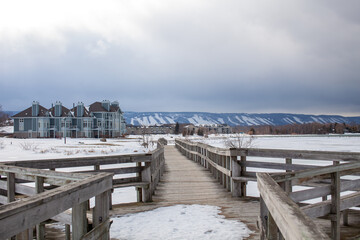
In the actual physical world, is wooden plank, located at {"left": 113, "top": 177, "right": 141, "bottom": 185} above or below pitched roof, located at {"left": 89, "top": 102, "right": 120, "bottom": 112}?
below

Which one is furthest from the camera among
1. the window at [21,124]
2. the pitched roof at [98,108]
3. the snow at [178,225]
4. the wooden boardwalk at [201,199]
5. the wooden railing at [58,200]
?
the pitched roof at [98,108]

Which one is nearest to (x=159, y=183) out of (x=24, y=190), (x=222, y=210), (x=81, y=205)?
(x=222, y=210)

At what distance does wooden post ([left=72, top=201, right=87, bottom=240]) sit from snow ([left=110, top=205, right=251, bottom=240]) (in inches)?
85.4

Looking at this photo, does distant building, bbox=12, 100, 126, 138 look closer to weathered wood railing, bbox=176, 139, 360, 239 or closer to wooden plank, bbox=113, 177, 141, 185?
wooden plank, bbox=113, 177, 141, 185

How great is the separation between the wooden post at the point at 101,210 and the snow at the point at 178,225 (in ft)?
5.62

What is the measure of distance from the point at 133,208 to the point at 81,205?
418 centimetres

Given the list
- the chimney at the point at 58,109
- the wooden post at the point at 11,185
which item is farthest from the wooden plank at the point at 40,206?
the chimney at the point at 58,109

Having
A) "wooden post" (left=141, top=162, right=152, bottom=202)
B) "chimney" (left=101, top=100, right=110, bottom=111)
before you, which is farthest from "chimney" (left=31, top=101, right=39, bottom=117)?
"wooden post" (left=141, top=162, right=152, bottom=202)

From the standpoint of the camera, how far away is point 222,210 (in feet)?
21.9

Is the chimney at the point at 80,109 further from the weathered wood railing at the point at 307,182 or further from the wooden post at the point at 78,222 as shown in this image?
the wooden post at the point at 78,222

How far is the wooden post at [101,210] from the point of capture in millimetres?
3438

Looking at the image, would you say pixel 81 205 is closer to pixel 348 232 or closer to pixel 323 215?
pixel 323 215

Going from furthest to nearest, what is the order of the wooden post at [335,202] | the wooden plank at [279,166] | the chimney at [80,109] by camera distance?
1. the chimney at [80,109]
2. the wooden plank at [279,166]
3. the wooden post at [335,202]

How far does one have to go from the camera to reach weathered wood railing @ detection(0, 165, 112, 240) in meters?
1.95
